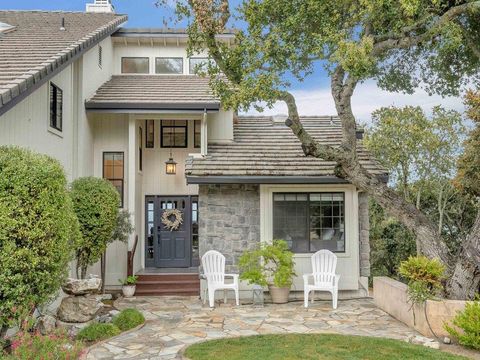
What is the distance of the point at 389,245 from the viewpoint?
68.9 ft

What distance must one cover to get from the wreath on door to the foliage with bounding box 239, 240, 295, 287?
12.4 feet

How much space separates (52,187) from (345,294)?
7712mm

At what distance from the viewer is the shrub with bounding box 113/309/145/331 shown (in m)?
8.30

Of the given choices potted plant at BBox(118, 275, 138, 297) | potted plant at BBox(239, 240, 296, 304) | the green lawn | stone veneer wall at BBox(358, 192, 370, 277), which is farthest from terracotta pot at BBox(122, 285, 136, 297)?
stone veneer wall at BBox(358, 192, 370, 277)

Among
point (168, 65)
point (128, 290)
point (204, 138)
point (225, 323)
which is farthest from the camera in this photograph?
point (168, 65)

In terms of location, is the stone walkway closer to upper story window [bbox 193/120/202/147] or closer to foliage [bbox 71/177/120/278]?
foliage [bbox 71/177/120/278]

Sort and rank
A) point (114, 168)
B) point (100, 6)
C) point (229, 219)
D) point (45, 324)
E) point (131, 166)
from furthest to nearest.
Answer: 1. point (100, 6)
2. point (114, 168)
3. point (131, 166)
4. point (229, 219)
5. point (45, 324)

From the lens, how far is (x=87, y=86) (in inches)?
493

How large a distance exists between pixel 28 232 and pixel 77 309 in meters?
2.91

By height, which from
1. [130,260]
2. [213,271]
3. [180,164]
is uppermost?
[180,164]

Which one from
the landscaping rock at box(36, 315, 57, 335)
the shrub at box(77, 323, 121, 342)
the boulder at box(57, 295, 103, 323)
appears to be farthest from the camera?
the boulder at box(57, 295, 103, 323)

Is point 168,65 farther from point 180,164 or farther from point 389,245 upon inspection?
point 389,245

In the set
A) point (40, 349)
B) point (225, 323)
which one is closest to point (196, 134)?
point (225, 323)

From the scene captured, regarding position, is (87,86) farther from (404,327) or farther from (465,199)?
(465,199)
